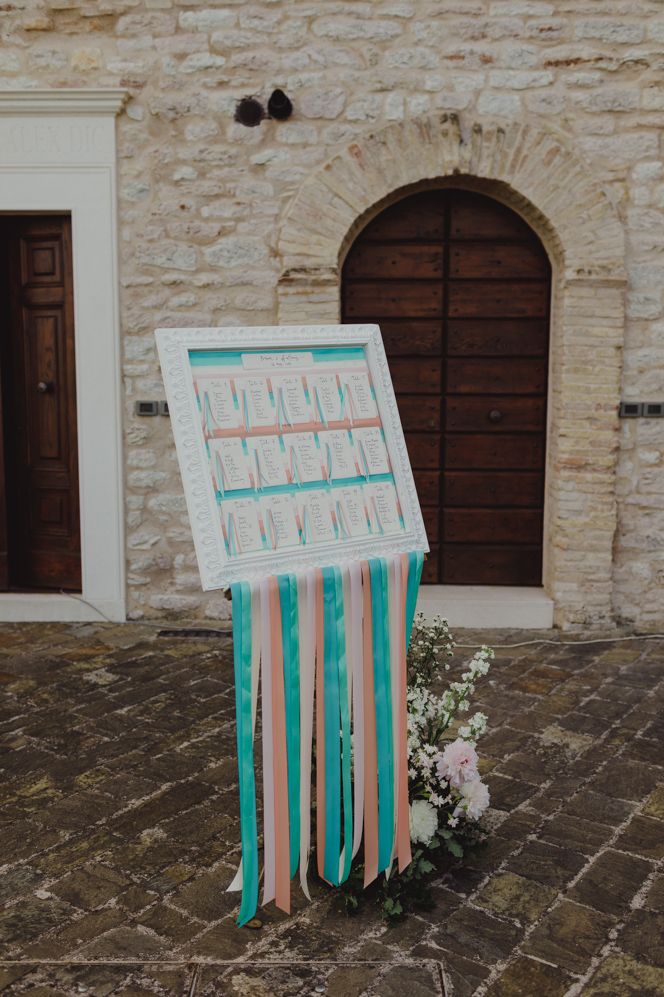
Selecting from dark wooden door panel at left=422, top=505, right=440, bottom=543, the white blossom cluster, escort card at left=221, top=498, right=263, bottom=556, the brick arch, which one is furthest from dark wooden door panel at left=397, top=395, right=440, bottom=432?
escort card at left=221, top=498, right=263, bottom=556

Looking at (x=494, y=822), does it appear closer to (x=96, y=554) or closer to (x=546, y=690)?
(x=546, y=690)

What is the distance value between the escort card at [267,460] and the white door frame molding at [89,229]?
11.2ft

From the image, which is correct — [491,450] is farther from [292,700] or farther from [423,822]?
[292,700]

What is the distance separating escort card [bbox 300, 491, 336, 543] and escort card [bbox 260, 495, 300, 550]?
1.3 inches

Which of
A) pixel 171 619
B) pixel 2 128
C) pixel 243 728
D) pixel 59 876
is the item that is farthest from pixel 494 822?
pixel 2 128

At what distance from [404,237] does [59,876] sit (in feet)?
13.9

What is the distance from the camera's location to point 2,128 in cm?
566

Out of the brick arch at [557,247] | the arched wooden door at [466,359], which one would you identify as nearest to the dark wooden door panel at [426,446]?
the arched wooden door at [466,359]

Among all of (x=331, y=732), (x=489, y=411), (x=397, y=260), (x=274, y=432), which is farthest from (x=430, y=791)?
(x=397, y=260)

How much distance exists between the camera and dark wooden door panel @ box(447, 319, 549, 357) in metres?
5.89

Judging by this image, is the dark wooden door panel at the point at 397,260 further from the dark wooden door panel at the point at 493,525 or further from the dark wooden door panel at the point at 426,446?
the dark wooden door panel at the point at 493,525

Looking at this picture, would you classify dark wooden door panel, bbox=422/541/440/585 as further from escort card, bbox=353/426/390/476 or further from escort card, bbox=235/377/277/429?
escort card, bbox=235/377/277/429

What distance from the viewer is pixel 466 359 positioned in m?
5.92

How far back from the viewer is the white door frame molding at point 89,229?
5629mm
